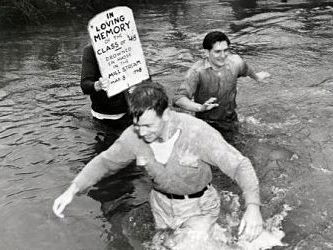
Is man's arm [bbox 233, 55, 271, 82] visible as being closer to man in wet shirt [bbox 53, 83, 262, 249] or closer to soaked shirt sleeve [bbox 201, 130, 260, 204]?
man in wet shirt [bbox 53, 83, 262, 249]

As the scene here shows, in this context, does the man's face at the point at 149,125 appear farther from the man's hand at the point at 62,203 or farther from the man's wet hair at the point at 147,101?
the man's hand at the point at 62,203

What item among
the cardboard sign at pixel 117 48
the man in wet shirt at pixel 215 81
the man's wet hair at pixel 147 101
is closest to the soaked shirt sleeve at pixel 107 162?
the man's wet hair at pixel 147 101

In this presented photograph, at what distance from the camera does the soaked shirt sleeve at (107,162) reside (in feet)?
14.1

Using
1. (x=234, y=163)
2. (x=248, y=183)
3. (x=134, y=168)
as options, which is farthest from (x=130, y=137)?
(x=134, y=168)

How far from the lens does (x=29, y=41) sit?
1420 cm

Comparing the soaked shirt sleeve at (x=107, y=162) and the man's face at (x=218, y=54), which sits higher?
the man's face at (x=218, y=54)

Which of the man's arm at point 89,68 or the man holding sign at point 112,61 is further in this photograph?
the man's arm at point 89,68

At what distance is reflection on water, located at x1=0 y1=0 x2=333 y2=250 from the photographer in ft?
18.6

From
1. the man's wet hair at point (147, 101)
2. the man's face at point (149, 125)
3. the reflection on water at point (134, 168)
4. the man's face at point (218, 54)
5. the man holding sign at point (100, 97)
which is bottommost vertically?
the reflection on water at point (134, 168)

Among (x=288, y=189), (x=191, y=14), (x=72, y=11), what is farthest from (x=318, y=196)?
(x=72, y=11)

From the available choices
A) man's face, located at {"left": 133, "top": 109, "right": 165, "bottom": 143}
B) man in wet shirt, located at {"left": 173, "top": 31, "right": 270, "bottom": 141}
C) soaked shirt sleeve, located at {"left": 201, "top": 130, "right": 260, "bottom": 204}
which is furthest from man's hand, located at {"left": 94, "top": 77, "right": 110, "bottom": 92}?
soaked shirt sleeve, located at {"left": 201, "top": 130, "right": 260, "bottom": 204}

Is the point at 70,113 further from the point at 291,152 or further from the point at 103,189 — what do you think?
the point at 291,152

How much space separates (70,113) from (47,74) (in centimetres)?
→ 256

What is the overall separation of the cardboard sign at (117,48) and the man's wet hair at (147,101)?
242 centimetres
